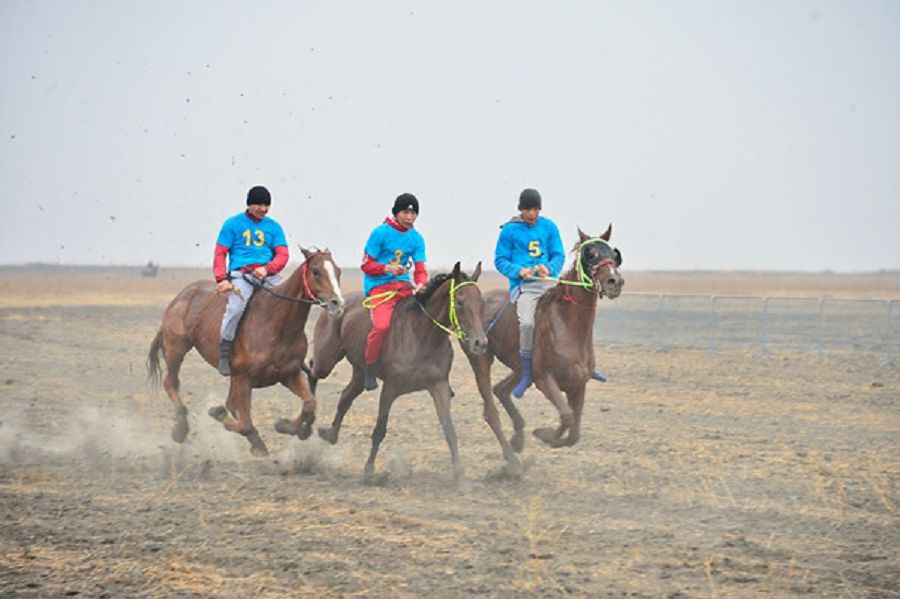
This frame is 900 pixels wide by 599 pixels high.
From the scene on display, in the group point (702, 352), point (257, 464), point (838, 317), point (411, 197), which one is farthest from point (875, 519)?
point (838, 317)

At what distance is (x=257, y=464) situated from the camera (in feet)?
39.8

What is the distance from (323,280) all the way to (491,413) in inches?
87.4

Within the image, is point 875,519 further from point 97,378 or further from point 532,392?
point 97,378

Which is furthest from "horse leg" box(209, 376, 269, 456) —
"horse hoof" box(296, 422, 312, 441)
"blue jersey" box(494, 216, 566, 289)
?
"blue jersey" box(494, 216, 566, 289)

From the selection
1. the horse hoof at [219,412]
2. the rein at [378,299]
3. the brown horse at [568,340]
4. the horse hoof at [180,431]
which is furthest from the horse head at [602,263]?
the horse hoof at [180,431]

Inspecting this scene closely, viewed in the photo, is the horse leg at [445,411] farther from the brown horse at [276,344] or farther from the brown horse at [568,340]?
the brown horse at [276,344]

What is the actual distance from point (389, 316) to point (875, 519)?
4856 millimetres

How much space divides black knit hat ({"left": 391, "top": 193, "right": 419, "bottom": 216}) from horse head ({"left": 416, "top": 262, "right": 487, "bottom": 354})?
0.92 metres

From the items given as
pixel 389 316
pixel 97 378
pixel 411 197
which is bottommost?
pixel 97 378

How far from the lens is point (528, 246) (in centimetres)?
1238

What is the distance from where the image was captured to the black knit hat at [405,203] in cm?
1158

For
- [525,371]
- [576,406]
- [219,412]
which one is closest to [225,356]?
[219,412]

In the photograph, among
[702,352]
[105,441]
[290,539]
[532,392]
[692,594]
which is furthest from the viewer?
[702,352]

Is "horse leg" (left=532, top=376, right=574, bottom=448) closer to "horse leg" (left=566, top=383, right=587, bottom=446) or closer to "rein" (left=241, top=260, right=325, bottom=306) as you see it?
"horse leg" (left=566, top=383, right=587, bottom=446)
